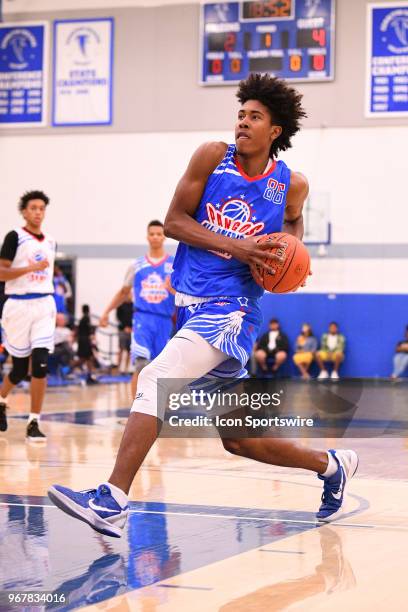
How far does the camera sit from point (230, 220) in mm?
4652

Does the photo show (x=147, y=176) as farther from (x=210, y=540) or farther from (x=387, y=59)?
(x=210, y=540)

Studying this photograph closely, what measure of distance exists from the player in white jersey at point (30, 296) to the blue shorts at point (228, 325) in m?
4.40

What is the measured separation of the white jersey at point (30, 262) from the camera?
8930mm

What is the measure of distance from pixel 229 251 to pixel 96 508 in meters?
1.23

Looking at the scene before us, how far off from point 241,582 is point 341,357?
1724 cm

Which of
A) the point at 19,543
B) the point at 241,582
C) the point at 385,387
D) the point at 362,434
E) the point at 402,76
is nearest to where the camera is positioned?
the point at 241,582

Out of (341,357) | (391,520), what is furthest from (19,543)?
(341,357)

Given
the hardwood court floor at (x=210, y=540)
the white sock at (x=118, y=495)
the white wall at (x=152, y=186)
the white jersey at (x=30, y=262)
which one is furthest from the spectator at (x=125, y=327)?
the white sock at (x=118, y=495)

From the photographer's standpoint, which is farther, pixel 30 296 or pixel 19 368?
pixel 19 368

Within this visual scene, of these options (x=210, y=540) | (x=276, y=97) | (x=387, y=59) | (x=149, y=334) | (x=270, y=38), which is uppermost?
(x=270, y=38)

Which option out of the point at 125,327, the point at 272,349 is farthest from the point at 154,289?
the point at 125,327

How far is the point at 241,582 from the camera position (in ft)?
12.2

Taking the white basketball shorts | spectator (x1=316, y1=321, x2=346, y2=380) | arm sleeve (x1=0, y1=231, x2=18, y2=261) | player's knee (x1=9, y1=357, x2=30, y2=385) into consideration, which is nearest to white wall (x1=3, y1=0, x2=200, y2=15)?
spectator (x1=316, y1=321, x2=346, y2=380)

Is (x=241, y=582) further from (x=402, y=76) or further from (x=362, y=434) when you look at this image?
(x=402, y=76)
